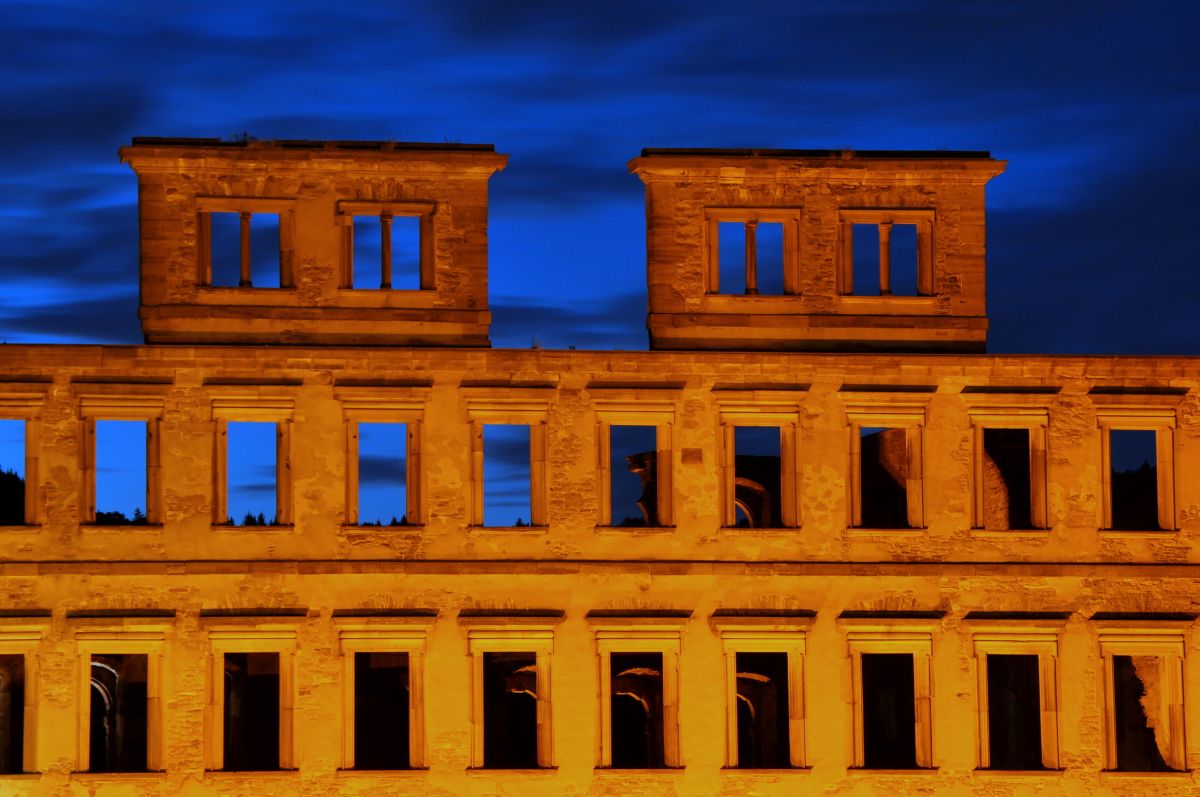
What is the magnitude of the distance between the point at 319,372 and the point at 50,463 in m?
4.97

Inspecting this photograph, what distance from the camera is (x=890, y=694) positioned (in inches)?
1752

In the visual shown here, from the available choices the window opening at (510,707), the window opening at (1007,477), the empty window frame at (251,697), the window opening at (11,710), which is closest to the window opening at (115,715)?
the window opening at (11,710)

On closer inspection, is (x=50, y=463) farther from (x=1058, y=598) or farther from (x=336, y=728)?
(x=1058, y=598)

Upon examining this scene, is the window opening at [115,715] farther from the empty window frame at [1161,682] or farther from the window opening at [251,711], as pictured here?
the empty window frame at [1161,682]

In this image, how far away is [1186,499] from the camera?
124 feet

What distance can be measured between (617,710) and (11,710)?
13.1 metres

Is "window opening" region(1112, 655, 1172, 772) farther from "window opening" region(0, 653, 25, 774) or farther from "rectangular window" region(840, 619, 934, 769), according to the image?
"window opening" region(0, 653, 25, 774)

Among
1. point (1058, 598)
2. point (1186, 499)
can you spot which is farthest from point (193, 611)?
point (1186, 499)

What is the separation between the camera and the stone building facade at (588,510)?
35.9 meters

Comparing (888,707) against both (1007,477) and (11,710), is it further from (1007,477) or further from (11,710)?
(11,710)

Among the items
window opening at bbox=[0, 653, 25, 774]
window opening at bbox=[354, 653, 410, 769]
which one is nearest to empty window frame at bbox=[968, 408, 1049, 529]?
window opening at bbox=[354, 653, 410, 769]

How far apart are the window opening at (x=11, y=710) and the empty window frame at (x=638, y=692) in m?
11.2

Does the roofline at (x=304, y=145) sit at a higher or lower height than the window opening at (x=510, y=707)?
higher

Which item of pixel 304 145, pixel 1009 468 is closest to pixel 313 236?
pixel 304 145
